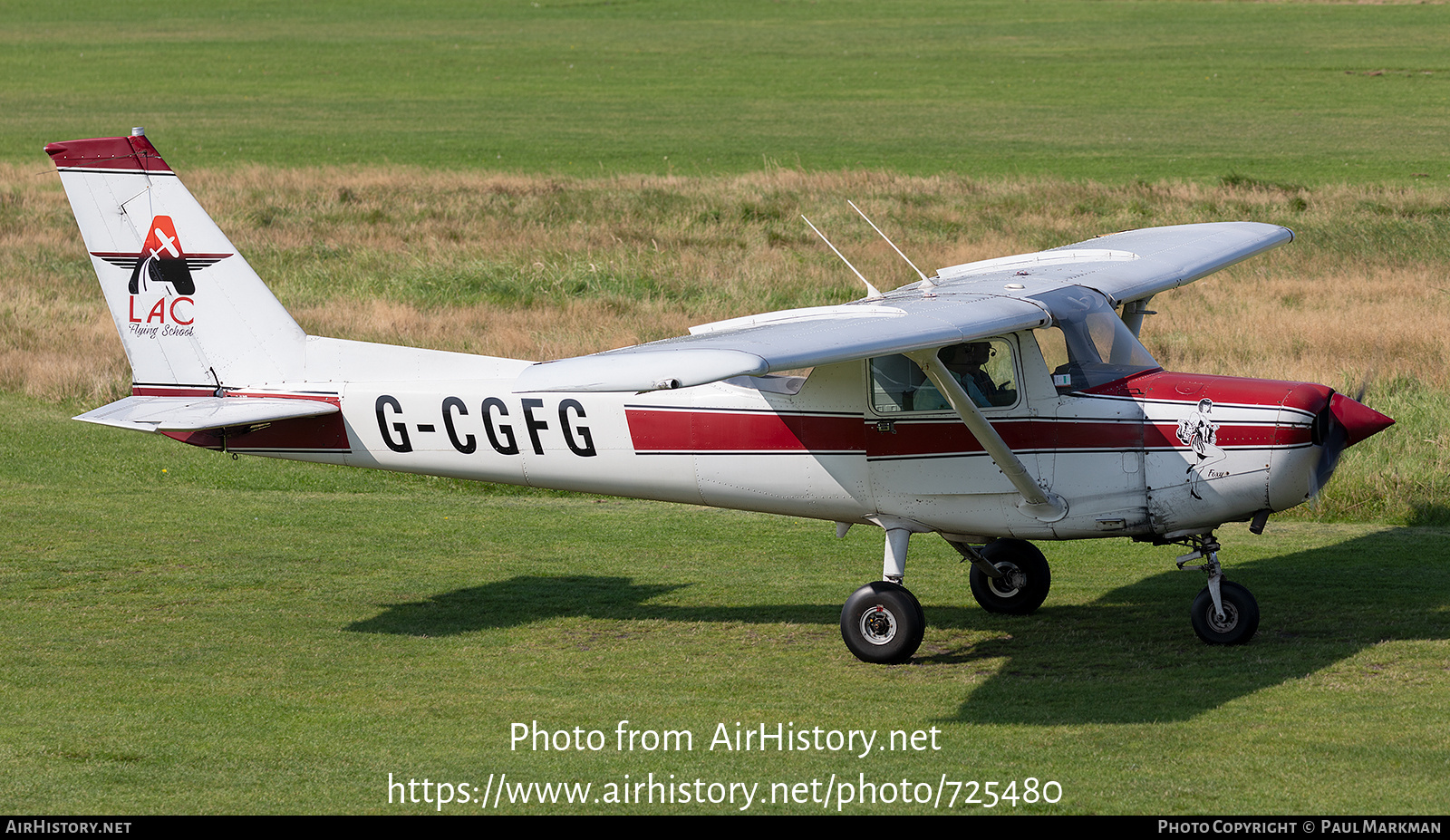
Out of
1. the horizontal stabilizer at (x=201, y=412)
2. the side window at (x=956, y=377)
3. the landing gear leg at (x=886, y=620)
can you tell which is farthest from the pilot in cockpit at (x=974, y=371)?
the horizontal stabilizer at (x=201, y=412)

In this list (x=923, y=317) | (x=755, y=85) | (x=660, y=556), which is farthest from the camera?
(x=755, y=85)

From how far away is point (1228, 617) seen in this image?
987 centimetres

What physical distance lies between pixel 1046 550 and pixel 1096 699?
13.3 feet

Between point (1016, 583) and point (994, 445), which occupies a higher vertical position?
point (994, 445)

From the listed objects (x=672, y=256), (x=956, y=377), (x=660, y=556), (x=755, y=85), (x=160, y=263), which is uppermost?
(x=755, y=85)

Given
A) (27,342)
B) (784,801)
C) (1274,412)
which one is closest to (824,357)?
(784,801)

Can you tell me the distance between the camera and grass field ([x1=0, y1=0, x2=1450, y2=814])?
7980 mm

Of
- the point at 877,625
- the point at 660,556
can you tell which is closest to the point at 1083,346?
the point at 877,625

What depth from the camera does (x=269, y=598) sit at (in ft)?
37.8

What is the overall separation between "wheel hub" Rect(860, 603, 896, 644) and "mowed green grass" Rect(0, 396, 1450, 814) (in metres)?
0.23

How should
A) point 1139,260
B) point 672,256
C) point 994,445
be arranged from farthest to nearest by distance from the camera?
point 672,256 → point 1139,260 → point 994,445

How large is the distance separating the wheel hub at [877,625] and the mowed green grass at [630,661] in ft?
0.74

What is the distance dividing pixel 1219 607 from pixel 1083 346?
196 centimetres

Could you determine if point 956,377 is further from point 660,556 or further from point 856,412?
point 660,556
